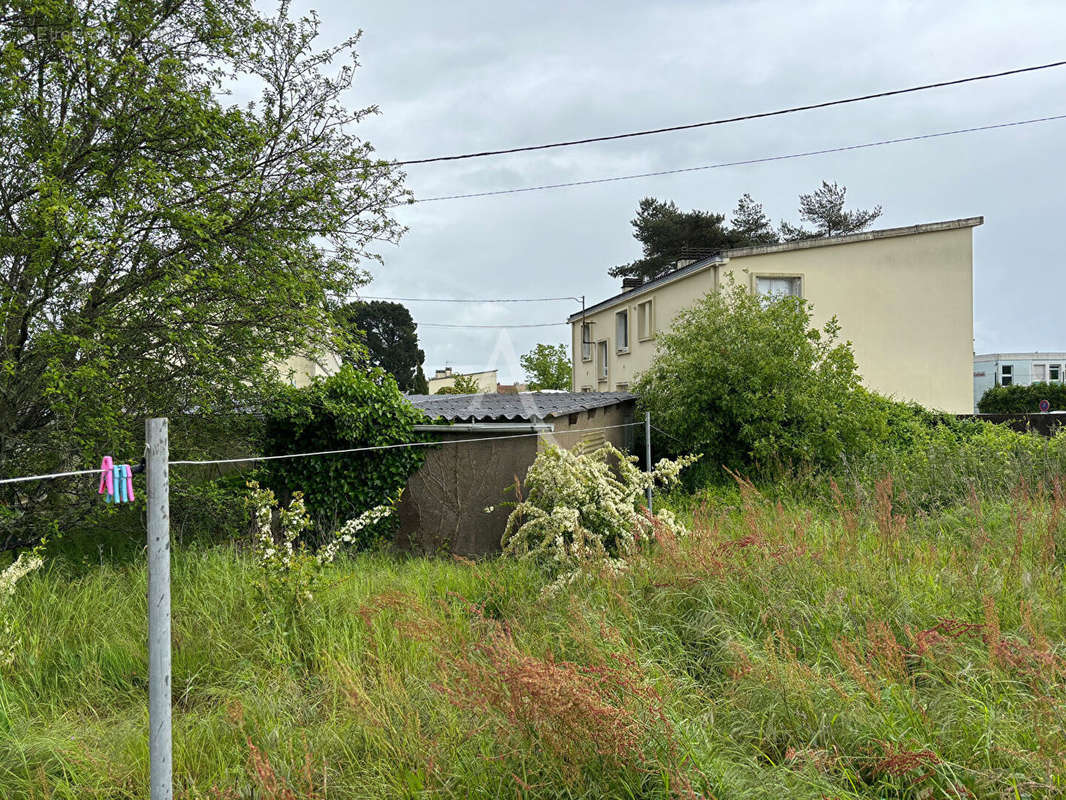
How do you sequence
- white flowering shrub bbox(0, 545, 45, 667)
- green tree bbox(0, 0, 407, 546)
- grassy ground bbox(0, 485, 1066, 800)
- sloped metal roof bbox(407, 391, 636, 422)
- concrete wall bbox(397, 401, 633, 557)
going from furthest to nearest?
1. sloped metal roof bbox(407, 391, 636, 422)
2. concrete wall bbox(397, 401, 633, 557)
3. green tree bbox(0, 0, 407, 546)
4. white flowering shrub bbox(0, 545, 45, 667)
5. grassy ground bbox(0, 485, 1066, 800)

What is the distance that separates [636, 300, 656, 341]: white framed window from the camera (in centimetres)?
2177

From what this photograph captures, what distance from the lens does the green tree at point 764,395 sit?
35.0 ft

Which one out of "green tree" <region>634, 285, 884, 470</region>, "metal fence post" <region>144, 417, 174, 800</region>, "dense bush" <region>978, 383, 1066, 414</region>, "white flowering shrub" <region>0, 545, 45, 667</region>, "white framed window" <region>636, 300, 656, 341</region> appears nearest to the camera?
"metal fence post" <region>144, 417, 174, 800</region>

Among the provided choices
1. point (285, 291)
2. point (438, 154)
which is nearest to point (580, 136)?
point (438, 154)

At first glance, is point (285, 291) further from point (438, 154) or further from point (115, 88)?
point (438, 154)

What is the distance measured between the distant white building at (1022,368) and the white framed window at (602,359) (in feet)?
88.8

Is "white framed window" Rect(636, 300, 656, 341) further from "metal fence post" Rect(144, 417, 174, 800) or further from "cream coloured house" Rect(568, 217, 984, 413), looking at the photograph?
"metal fence post" Rect(144, 417, 174, 800)

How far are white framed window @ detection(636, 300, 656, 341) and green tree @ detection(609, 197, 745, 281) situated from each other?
31.8 feet

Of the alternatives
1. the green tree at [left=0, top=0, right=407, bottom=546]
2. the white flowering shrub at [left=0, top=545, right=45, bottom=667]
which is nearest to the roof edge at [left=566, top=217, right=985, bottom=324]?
the green tree at [left=0, top=0, right=407, bottom=546]

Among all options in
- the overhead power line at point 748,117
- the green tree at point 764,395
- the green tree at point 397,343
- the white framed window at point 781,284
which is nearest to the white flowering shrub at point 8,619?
the overhead power line at point 748,117

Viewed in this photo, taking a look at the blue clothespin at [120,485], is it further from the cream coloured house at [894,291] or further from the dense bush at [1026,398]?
the dense bush at [1026,398]

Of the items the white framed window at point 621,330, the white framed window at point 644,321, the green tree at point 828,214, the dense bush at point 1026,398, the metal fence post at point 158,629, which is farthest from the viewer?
the green tree at point 828,214

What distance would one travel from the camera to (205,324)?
6.42m

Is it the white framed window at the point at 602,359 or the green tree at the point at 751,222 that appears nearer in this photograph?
the white framed window at the point at 602,359
